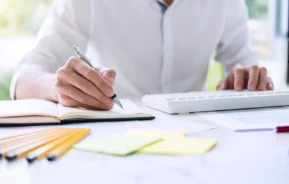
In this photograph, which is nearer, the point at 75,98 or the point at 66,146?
the point at 66,146

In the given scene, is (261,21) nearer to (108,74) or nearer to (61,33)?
(61,33)

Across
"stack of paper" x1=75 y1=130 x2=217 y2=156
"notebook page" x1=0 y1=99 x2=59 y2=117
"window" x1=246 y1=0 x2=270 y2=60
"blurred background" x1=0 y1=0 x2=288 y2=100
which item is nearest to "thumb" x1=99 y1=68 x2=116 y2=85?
"notebook page" x1=0 y1=99 x2=59 y2=117

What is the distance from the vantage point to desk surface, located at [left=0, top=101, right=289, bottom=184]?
52 cm

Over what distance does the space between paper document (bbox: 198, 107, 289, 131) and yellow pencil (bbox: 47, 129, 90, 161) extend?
10.0 inches

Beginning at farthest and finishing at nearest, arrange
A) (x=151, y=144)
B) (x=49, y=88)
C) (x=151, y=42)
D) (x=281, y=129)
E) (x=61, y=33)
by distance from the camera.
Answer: (x=151, y=42) → (x=61, y=33) → (x=49, y=88) → (x=281, y=129) → (x=151, y=144)

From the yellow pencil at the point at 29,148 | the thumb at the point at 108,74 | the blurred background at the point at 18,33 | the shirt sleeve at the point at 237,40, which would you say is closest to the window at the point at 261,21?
the blurred background at the point at 18,33

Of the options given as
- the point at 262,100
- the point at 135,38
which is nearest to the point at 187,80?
the point at 135,38

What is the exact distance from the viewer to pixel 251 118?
890 millimetres

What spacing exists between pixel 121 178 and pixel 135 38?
0.92m

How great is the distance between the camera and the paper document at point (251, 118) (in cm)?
81

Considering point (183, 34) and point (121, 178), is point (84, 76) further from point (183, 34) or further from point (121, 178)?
point (183, 34)

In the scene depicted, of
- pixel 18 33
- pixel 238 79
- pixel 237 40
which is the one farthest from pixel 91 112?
pixel 18 33

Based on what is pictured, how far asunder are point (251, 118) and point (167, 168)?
37cm

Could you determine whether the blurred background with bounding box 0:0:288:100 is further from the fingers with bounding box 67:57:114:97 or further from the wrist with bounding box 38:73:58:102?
the fingers with bounding box 67:57:114:97
